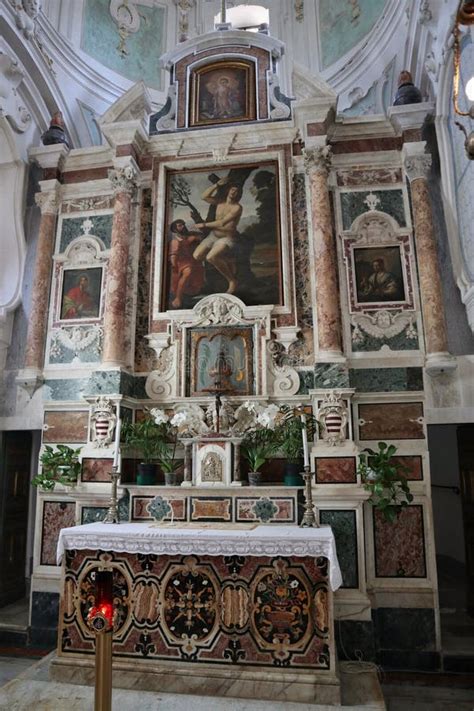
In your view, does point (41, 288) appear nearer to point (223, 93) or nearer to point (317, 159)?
point (223, 93)

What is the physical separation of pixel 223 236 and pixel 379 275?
7.66 ft

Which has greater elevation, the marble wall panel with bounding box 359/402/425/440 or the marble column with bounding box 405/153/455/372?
the marble column with bounding box 405/153/455/372

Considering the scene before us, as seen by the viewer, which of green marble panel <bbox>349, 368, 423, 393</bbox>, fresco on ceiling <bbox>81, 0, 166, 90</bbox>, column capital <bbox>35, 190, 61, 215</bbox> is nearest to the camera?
green marble panel <bbox>349, 368, 423, 393</bbox>

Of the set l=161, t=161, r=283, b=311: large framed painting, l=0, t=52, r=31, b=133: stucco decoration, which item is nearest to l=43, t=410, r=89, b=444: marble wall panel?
l=161, t=161, r=283, b=311: large framed painting

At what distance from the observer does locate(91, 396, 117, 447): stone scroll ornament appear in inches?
280

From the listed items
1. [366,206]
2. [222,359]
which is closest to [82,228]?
[222,359]

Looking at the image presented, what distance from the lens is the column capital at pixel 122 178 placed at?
8.09 m

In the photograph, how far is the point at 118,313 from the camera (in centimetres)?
765

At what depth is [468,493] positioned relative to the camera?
734 cm

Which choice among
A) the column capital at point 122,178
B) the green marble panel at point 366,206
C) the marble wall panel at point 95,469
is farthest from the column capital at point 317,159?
the marble wall panel at point 95,469

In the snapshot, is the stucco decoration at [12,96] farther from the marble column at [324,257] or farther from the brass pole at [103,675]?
the brass pole at [103,675]

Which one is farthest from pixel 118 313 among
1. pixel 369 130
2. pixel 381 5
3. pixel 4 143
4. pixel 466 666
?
pixel 381 5

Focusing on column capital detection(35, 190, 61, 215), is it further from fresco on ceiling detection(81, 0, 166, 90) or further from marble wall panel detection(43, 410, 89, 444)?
fresco on ceiling detection(81, 0, 166, 90)

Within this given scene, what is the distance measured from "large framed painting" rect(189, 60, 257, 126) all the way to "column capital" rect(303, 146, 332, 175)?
126 cm
